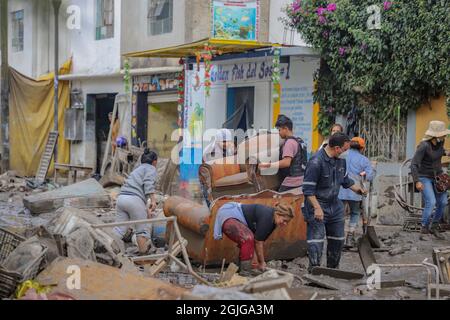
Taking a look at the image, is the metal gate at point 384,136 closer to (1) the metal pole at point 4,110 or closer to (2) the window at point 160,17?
(2) the window at point 160,17

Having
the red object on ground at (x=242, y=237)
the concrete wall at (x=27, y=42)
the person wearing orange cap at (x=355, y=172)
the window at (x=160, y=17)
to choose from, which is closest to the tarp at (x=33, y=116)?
the concrete wall at (x=27, y=42)

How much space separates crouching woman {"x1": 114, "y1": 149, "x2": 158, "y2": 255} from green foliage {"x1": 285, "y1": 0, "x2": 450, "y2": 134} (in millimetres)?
5563

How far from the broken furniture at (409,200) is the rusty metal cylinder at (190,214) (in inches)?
153

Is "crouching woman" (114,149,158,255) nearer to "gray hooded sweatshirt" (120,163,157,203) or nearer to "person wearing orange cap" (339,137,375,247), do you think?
"gray hooded sweatshirt" (120,163,157,203)

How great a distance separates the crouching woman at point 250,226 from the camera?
9398 millimetres

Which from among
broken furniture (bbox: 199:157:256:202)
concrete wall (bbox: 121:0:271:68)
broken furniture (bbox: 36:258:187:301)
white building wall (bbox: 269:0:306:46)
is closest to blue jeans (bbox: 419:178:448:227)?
broken furniture (bbox: 199:157:256:202)

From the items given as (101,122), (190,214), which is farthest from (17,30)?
(190,214)

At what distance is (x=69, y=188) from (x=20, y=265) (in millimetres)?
9102

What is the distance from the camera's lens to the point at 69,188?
55.2 feet

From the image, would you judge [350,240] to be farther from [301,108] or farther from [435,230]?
[301,108]

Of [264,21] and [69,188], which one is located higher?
[264,21]

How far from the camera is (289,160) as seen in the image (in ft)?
36.8
